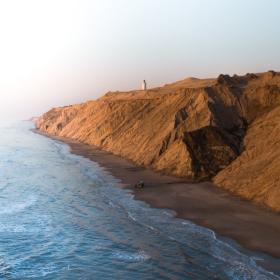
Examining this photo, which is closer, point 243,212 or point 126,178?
point 243,212

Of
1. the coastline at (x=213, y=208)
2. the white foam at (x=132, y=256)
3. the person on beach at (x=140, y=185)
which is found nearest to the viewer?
the white foam at (x=132, y=256)

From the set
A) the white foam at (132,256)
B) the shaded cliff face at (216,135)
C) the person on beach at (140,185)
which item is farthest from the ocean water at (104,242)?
the shaded cliff face at (216,135)

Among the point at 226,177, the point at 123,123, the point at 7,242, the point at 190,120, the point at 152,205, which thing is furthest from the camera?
the point at 123,123

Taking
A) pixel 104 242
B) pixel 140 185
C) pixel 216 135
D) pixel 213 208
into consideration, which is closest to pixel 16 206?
pixel 140 185

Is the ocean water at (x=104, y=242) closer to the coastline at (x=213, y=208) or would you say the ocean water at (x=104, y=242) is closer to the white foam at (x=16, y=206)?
the white foam at (x=16, y=206)

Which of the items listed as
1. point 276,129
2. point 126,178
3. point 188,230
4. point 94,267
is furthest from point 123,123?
point 94,267

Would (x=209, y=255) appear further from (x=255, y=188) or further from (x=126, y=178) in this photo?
(x=126, y=178)
